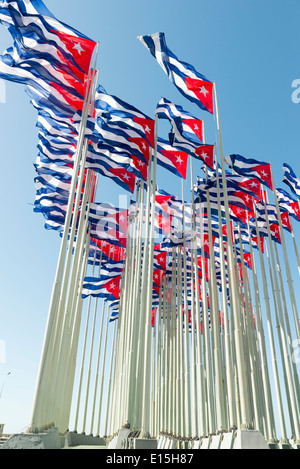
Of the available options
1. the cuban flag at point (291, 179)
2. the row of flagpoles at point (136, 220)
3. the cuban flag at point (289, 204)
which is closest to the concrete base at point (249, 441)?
the row of flagpoles at point (136, 220)

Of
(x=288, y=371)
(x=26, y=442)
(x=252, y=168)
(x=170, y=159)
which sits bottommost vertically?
(x=26, y=442)

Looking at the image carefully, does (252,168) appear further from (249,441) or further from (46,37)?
(249,441)

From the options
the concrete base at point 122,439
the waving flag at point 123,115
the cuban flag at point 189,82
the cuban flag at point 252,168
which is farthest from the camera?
the cuban flag at point 252,168

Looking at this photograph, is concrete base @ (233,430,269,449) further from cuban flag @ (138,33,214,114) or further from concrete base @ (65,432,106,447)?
concrete base @ (65,432,106,447)

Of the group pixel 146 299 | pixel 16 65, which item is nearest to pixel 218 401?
pixel 146 299

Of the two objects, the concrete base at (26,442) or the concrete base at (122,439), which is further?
the concrete base at (122,439)

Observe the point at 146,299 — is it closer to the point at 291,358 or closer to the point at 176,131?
the point at 176,131

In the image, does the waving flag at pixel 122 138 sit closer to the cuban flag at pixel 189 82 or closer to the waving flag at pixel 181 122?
the waving flag at pixel 181 122

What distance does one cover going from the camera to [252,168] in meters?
20.6

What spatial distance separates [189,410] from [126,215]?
1295 cm

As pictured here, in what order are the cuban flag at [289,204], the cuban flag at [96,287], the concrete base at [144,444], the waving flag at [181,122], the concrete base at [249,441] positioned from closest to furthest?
the concrete base at [249,441], the concrete base at [144,444], the waving flag at [181,122], the cuban flag at [289,204], the cuban flag at [96,287]

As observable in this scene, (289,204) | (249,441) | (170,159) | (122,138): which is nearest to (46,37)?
(122,138)

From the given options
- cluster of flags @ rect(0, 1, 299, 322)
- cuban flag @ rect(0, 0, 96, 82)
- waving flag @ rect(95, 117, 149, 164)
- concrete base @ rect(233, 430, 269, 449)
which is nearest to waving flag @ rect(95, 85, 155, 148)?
cluster of flags @ rect(0, 1, 299, 322)

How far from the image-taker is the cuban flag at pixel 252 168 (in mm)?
20469
